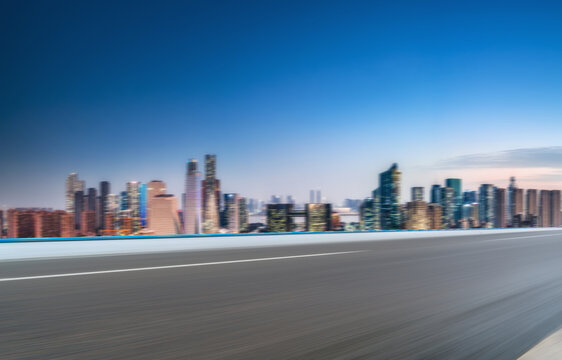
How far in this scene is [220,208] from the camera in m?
70.9

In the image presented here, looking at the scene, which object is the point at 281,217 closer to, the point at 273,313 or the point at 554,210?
the point at 273,313

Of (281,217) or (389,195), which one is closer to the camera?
(281,217)

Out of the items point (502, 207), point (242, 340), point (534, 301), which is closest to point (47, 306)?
point (242, 340)

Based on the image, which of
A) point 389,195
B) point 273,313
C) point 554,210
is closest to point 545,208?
point 554,210

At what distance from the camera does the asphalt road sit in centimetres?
277

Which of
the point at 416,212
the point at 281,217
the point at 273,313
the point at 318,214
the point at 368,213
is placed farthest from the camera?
the point at 368,213

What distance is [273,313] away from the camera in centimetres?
376

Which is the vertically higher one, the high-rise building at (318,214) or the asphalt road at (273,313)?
the asphalt road at (273,313)

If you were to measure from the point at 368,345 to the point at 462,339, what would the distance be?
0.81 m

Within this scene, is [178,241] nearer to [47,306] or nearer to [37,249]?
[37,249]

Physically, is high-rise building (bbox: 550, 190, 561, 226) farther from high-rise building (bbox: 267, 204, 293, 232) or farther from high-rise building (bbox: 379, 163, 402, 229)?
high-rise building (bbox: 267, 204, 293, 232)

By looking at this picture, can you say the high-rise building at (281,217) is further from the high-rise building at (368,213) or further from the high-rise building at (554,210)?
the high-rise building at (554,210)

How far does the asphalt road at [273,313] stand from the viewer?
9.09 feet

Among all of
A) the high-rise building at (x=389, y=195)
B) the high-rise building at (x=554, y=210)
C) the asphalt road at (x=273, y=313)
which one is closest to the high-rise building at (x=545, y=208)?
the high-rise building at (x=554, y=210)
